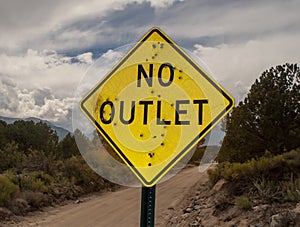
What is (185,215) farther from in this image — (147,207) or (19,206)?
(147,207)

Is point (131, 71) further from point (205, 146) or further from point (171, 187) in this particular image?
point (171, 187)

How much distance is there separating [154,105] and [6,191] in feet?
33.4

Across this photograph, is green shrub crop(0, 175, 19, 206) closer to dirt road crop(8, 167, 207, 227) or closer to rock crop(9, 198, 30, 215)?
rock crop(9, 198, 30, 215)

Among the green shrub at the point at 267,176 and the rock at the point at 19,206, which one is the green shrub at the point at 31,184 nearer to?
the rock at the point at 19,206

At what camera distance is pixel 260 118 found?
12.6 meters

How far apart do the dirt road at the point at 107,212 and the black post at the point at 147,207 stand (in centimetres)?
708

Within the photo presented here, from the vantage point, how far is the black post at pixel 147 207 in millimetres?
2354

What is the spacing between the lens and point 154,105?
2490 millimetres

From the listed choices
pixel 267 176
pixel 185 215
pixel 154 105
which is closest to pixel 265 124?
pixel 267 176

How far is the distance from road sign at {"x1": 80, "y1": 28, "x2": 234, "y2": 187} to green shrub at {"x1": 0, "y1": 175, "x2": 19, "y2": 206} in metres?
9.41

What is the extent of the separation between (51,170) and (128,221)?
813cm

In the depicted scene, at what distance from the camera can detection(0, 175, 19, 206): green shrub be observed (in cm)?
1078

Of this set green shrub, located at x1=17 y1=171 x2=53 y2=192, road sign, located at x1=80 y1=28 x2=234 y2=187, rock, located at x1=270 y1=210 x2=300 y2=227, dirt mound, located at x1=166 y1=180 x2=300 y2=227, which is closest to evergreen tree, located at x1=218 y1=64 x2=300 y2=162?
dirt mound, located at x1=166 y1=180 x2=300 y2=227

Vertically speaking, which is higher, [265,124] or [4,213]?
[265,124]
